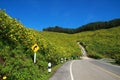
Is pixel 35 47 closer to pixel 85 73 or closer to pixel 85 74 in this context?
pixel 85 74

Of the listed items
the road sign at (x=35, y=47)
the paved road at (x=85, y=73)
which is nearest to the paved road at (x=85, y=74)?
the paved road at (x=85, y=73)

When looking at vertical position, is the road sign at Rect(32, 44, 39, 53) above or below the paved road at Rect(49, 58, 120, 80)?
above

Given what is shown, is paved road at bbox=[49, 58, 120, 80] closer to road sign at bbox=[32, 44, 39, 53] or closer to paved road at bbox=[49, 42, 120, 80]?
paved road at bbox=[49, 42, 120, 80]

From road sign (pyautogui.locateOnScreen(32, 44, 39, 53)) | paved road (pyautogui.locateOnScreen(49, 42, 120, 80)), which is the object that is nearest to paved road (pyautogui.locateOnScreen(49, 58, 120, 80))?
paved road (pyautogui.locateOnScreen(49, 42, 120, 80))

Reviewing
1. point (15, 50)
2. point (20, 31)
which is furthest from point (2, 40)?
point (20, 31)

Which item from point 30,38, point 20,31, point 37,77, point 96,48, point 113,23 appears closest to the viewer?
point 37,77

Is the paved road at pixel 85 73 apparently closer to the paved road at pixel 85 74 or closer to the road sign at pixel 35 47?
the paved road at pixel 85 74

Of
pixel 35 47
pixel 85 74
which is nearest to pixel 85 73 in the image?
pixel 85 74

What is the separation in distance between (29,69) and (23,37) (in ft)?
12.7

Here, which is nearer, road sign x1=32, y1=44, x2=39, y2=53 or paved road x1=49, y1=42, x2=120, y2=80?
paved road x1=49, y1=42, x2=120, y2=80

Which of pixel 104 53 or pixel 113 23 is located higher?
pixel 113 23

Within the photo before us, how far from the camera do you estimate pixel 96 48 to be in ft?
297

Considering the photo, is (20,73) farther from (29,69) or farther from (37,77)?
(37,77)

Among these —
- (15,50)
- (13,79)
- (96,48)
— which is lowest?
(13,79)
